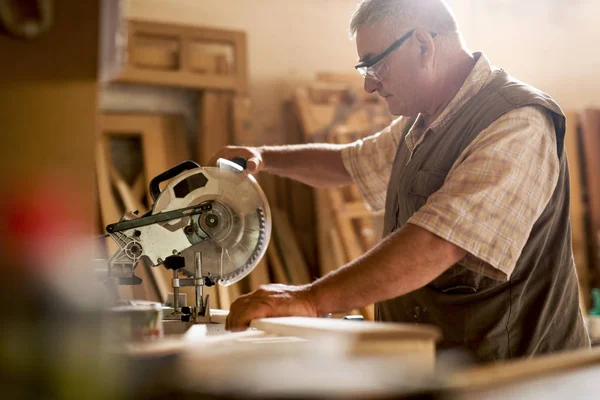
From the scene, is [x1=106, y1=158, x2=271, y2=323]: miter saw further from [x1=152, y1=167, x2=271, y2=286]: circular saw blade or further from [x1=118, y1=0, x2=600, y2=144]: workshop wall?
[x1=118, y1=0, x2=600, y2=144]: workshop wall

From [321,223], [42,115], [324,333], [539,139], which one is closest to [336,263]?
[321,223]

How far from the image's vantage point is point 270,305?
1464mm

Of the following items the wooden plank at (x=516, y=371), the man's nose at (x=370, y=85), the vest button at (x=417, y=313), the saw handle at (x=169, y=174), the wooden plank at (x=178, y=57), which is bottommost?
the vest button at (x=417, y=313)

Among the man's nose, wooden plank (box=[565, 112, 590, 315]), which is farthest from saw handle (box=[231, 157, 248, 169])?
wooden plank (box=[565, 112, 590, 315])

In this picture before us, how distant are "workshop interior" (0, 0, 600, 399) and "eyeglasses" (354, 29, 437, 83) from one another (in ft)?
1.97

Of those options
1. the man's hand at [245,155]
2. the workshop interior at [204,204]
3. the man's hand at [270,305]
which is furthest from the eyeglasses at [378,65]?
the man's hand at [270,305]

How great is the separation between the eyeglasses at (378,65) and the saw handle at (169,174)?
68 cm

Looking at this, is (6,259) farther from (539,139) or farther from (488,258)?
(539,139)

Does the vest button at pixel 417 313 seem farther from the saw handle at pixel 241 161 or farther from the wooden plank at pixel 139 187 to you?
the wooden plank at pixel 139 187

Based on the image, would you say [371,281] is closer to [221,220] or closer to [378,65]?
[221,220]

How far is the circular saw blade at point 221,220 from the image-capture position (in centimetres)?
173

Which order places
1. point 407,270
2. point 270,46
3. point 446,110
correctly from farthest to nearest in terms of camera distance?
1. point 270,46
2. point 446,110
3. point 407,270

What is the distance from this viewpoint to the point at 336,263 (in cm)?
357

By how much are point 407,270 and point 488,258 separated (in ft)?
0.69
